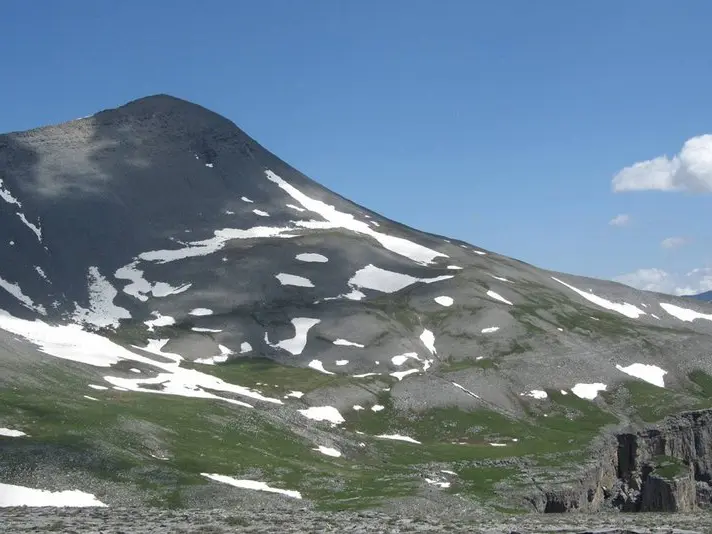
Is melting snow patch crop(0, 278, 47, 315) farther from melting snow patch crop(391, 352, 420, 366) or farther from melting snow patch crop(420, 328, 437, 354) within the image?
melting snow patch crop(420, 328, 437, 354)

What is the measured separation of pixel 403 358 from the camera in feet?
550

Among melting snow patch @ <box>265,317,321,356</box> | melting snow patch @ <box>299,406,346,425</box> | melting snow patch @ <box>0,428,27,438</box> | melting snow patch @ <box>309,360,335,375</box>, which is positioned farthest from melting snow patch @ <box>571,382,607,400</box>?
melting snow patch @ <box>0,428,27,438</box>

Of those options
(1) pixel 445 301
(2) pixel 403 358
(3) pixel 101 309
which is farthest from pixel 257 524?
(1) pixel 445 301

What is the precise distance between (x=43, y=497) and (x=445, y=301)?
5365 inches

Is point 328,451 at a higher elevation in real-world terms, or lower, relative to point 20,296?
lower

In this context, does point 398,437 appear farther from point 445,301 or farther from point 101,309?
point 101,309

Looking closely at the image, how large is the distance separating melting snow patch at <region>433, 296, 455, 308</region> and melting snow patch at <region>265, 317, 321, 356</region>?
2915 centimetres

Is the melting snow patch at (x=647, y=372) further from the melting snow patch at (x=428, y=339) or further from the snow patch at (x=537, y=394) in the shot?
the melting snow patch at (x=428, y=339)

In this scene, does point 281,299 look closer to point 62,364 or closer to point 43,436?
point 62,364

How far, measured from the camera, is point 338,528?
42531mm

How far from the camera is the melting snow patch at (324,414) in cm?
13125

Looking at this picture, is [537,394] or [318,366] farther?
[318,366]

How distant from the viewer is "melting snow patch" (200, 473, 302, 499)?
255 feet

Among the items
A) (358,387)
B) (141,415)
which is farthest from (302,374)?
(141,415)
